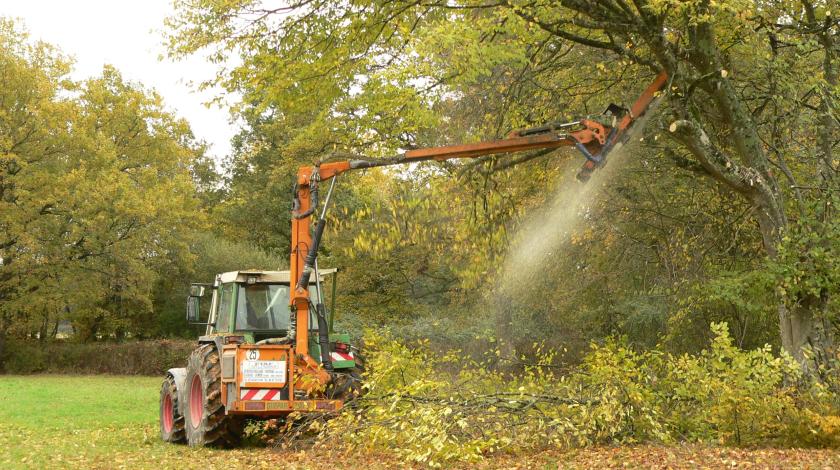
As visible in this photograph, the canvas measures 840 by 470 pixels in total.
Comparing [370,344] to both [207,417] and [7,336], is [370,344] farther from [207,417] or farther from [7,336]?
[7,336]

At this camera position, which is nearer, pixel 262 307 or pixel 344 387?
pixel 344 387

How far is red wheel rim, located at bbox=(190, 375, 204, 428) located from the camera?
11.6 metres

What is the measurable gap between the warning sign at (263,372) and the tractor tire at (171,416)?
2.23 metres

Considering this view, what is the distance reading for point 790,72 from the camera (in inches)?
491

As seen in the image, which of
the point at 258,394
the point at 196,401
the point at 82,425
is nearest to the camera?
the point at 258,394

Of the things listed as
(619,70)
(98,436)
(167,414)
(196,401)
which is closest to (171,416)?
(167,414)

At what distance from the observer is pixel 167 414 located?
12617 millimetres

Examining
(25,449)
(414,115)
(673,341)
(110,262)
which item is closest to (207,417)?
(25,449)

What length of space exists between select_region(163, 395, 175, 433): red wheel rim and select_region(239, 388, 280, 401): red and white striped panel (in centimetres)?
248

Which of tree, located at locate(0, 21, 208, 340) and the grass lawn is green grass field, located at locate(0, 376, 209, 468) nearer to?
the grass lawn

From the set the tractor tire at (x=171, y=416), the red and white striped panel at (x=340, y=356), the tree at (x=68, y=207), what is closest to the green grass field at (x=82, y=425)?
the tractor tire at (x=171, y=416)

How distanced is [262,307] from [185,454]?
93.3 inches

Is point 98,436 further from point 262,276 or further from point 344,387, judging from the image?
point 344,387

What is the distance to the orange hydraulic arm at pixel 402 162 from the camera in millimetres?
10398
